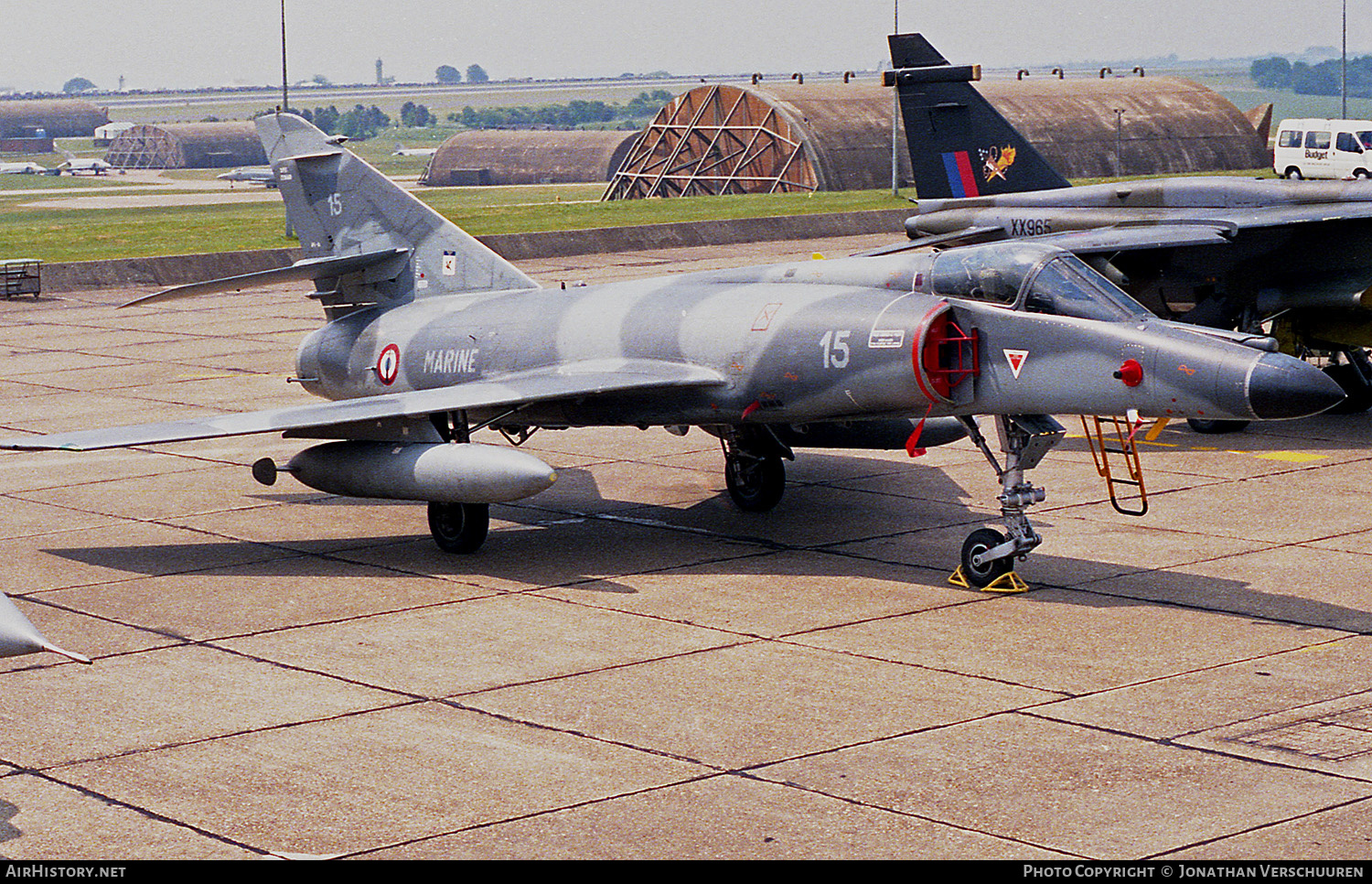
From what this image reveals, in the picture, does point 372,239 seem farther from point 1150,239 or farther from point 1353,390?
point 1353,390

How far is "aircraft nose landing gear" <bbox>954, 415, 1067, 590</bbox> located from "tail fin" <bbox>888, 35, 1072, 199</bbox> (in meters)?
13.0

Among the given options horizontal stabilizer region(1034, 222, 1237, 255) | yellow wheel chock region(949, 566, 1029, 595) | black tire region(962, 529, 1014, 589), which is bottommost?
yellow wheel chock region(949, 566, 1029, 595)

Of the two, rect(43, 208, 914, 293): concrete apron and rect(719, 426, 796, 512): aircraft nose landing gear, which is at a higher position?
rect(43, 208, 914, 293): concrete apron

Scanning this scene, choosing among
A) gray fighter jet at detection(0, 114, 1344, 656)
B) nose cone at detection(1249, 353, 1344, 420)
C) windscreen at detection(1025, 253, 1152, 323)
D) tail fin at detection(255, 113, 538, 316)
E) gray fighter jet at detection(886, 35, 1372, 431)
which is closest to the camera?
nose cone at detection(1249, 353, 1344, 420)

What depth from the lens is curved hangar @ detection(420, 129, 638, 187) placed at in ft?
443

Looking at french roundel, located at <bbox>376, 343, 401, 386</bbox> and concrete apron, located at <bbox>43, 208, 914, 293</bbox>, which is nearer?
french roundel, located at <bbox>376, 343, 401, 386</bbox>

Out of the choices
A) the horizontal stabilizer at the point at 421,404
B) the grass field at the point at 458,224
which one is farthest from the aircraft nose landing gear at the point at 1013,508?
the grass field at the point at 458,224

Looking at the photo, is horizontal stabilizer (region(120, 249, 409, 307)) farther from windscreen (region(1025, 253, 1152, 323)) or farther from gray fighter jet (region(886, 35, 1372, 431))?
gray fighter jet (region(886, 35, 1372, 431))

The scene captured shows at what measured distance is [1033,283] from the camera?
43.5 feet

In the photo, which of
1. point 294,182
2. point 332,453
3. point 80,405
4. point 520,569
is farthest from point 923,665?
point 80,405

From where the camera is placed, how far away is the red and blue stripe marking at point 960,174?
85.5ft

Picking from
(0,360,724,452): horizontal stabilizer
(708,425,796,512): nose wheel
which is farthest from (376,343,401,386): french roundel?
(708,425,796,512): nose wheel

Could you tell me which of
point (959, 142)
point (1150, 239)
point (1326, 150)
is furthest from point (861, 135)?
point (1150, 239)

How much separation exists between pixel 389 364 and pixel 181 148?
18983cm
